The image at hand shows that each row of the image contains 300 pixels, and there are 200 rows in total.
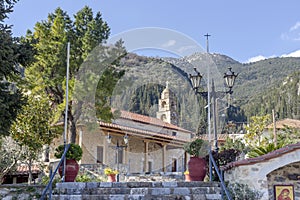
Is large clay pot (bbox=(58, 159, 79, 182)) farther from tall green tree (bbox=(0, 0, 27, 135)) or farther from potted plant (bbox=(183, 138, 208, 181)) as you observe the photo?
potted plant (bbox=(183, 138, 208, 181))

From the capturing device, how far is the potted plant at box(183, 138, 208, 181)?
7898mm

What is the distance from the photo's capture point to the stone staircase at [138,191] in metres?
6.63

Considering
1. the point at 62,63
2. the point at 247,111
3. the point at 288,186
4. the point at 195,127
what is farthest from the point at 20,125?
the point at 247,111

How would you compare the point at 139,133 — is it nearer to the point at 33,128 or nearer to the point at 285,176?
the point at 33,128

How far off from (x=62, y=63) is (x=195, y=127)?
5.85 metres

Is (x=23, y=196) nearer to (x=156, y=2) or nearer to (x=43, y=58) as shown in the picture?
(x=156, y=2)

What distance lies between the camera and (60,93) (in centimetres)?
1499

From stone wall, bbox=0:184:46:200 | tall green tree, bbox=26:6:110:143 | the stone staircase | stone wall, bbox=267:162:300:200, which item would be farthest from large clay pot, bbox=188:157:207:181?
tall green tree, bbox=26:6:110:143

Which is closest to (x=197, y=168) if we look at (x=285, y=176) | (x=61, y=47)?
(x=285, y=176)

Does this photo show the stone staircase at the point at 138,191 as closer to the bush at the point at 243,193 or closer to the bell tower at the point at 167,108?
the bush at the point at 243,193

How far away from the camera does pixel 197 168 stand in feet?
25.9

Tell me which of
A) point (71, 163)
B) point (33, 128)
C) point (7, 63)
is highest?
point (7, 63)

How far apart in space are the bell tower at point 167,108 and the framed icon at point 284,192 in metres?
6.18

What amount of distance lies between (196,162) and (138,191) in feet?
5.61
